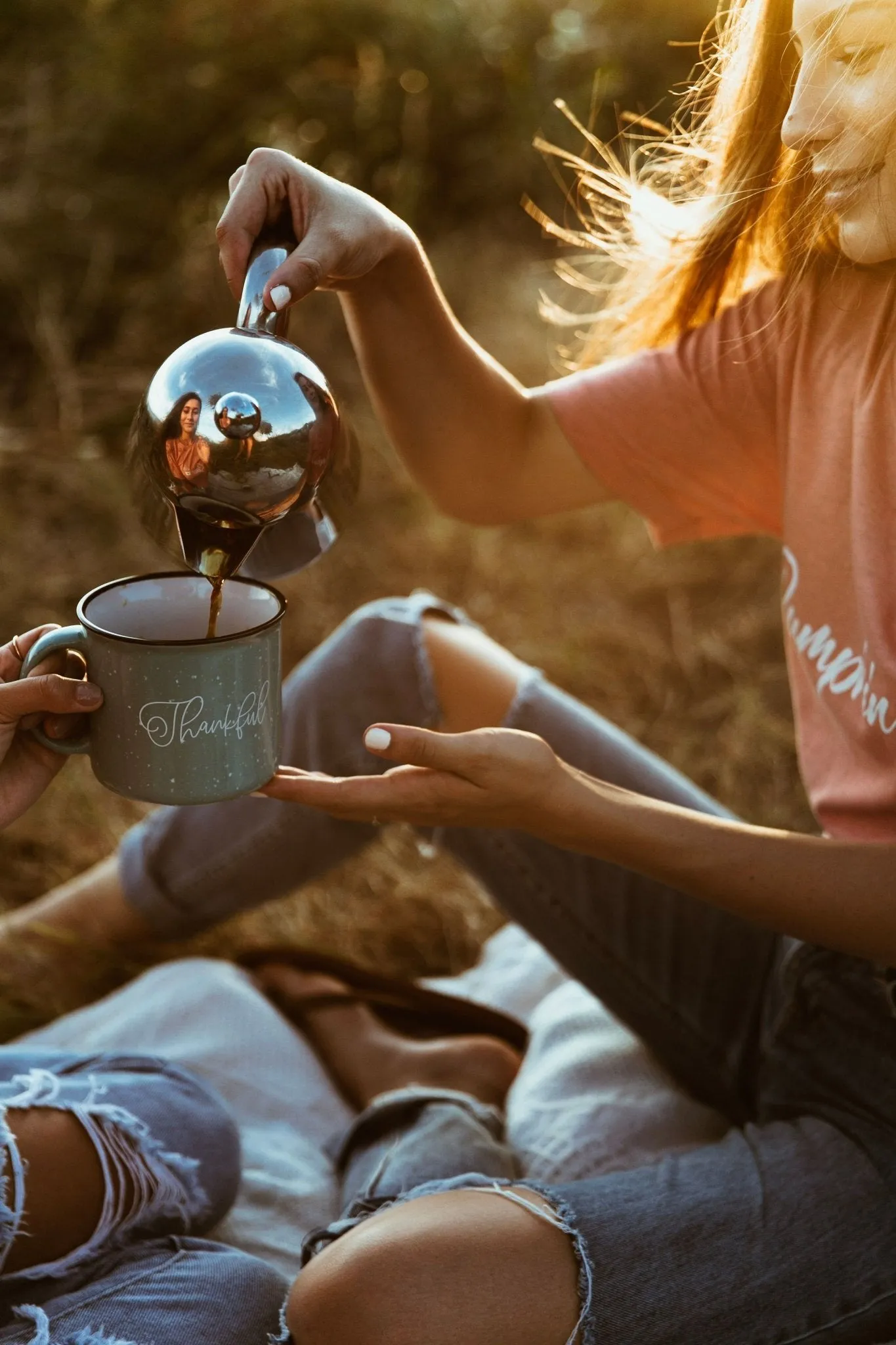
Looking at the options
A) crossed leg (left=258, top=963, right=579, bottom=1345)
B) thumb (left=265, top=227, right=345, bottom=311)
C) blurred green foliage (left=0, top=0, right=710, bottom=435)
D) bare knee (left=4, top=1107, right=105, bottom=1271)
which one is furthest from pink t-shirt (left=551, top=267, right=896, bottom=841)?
blurred green foliage (left=0, top=0, right=710, bottom=435)

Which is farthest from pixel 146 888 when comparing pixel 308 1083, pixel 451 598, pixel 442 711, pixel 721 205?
pixel 451 598

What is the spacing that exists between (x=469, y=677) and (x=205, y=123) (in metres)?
2.13

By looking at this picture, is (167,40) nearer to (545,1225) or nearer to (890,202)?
(890,202)

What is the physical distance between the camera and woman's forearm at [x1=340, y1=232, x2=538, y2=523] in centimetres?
114

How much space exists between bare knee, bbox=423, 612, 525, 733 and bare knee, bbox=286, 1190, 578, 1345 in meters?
0.48

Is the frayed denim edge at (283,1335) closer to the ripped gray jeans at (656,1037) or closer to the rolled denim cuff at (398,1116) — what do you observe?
the ripped gray jeans at (656,1037)

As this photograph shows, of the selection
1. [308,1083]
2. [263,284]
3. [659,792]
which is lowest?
[308,1083]

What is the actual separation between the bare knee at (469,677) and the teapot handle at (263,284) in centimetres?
42

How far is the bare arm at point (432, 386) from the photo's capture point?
102cm

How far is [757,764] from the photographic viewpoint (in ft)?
6.64

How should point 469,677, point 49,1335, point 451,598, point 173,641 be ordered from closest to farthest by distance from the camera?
point 173,641 < point 49,1335 < point 469,677 < point 451,598

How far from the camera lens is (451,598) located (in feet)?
8.00

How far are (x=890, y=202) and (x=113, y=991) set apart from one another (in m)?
1.18

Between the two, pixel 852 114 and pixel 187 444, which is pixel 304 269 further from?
pixel 852 114
